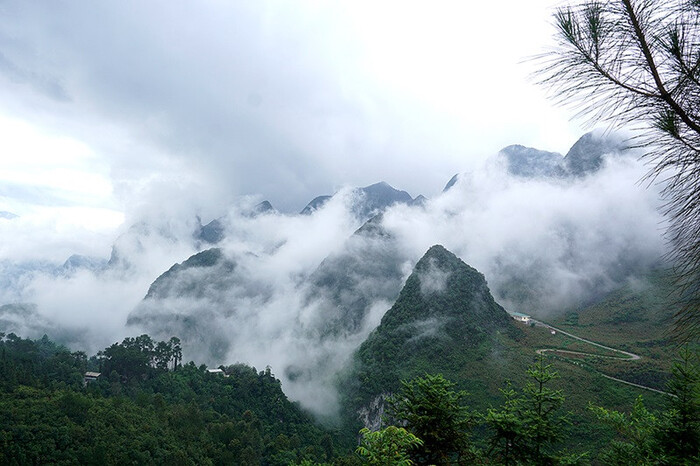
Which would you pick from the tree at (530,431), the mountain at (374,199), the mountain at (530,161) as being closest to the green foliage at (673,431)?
the tree at (530,431)

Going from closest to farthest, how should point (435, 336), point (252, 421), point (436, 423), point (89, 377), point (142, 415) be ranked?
point (436, 423)
point (142, 415)
point (252, 421)
point (89, 377)
point (435, 336)

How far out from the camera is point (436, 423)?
7070 mm

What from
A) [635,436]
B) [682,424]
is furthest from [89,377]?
[682,424]

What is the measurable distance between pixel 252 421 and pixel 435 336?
968 inches

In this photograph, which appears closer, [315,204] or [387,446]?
[387,446]

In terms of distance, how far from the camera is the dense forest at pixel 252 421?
7.14 metres

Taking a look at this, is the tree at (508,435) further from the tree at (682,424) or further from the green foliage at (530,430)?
the tree at (682,424)

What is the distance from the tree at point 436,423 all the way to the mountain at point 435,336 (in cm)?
3585

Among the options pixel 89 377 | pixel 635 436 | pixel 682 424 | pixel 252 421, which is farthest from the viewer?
pixel 89 377

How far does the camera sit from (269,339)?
280 ft

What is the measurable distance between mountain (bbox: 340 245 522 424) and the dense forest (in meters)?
6.66

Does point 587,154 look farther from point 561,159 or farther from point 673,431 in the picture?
point 673,431

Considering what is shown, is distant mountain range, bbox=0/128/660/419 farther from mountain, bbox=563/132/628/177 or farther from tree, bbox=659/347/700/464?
tree, bbox=659/347/700/464

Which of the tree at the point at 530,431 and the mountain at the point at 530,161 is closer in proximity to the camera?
the tree at the point at 530,431
